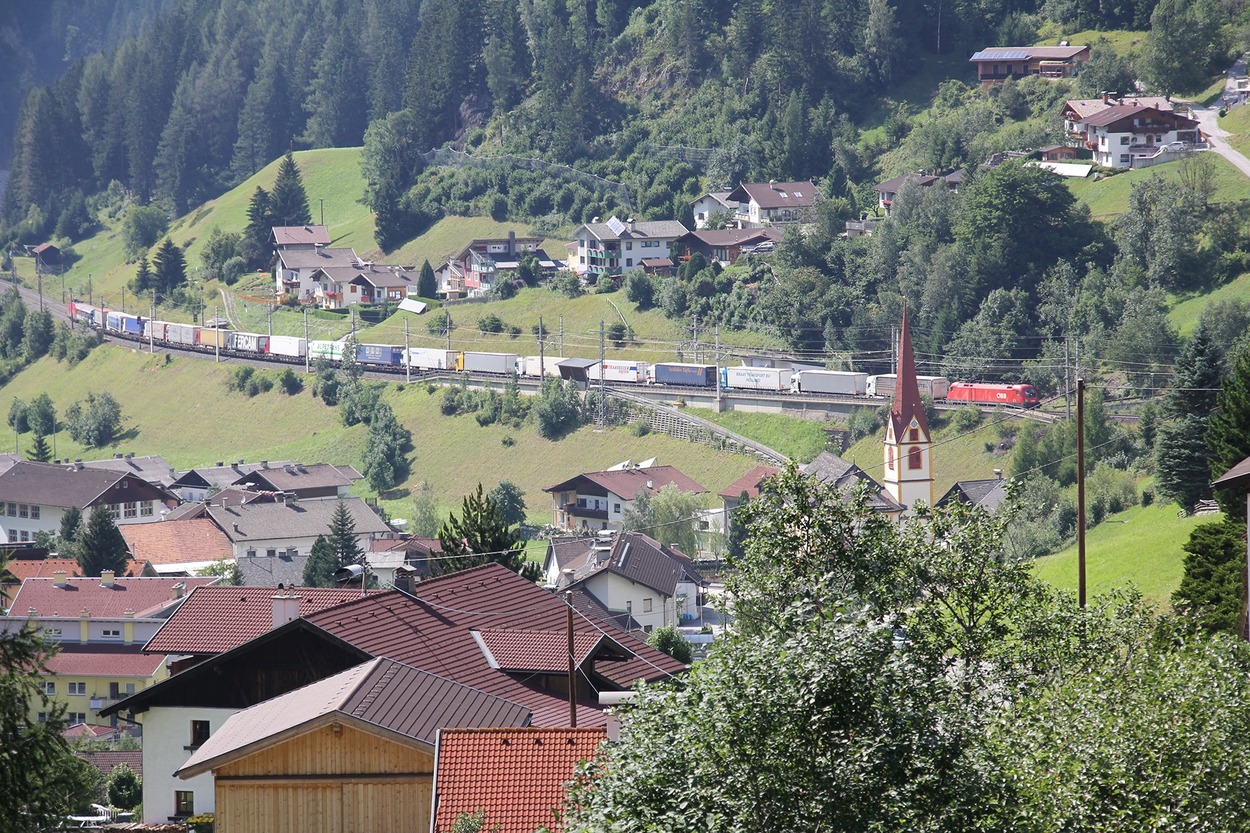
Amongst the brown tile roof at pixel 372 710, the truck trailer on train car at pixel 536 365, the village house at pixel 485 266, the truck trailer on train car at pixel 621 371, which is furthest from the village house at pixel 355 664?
the village house at pixel 485 266

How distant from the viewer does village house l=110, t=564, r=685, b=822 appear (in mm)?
23375

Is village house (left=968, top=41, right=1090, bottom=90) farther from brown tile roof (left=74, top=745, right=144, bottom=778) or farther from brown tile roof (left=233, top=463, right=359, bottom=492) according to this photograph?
brown tile roof (left=74, top=745, right=144, bottom=778)

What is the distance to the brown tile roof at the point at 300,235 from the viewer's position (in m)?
129

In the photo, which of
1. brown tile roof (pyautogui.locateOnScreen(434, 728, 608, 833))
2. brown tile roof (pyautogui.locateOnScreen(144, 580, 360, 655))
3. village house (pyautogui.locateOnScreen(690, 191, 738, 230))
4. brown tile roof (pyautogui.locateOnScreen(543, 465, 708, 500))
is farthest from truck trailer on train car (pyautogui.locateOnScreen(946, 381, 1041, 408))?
brown tile roof (pyautogui.locateOnScreen(434, 728, 608, 833))

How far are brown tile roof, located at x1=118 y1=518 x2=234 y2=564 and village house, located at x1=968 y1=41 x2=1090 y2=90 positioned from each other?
6305 centimetres

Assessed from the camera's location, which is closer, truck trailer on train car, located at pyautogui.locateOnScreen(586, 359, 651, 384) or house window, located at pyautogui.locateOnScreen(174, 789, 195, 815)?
house window, located at pyautogui.locateOnScreen(174, 789, 195, 815)

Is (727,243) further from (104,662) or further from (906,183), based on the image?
(104,662)

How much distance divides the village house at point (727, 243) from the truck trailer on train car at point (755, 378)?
18.4 m

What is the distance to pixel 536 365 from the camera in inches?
3885

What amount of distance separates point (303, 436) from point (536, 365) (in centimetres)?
1374

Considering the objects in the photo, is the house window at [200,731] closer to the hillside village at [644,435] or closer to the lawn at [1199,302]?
the hillside village at [644,435]

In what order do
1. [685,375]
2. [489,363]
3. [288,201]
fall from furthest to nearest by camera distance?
1. [288,201]
2. [489,363]
3. [685,375]

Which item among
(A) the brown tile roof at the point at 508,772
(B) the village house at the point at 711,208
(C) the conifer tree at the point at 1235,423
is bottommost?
(A) the brown tile roof at the point at 508,772

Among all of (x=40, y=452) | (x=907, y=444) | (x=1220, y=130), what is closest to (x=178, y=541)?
(x=40, y=452)
